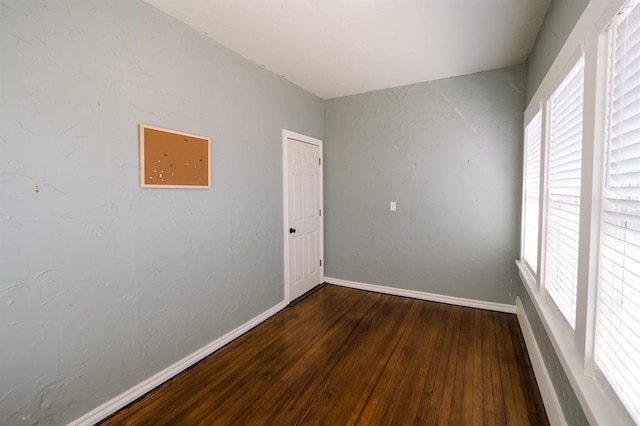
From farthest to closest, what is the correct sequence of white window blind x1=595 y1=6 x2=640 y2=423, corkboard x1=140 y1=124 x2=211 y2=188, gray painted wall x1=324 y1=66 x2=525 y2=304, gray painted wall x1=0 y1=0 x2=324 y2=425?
gray painted wall x1=324 y1=66 x2=525 y2=304 → corkboard x1=140 y1=124 x2=211 y2=188 → gray painted wall x1=0 y1=0 x2=324 y2=425 → white window blind x1=595 y1=6 x2=640 y2=423

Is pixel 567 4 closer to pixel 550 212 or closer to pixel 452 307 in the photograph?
pixel 550 212

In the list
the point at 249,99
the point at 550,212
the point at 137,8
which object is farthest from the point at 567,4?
the point at 137,8

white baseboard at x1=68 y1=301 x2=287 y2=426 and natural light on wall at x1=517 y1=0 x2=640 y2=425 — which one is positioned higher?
natural light on wall at x1=517 y1=0 x2=640 y2=425

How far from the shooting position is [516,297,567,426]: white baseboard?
5.08 feet

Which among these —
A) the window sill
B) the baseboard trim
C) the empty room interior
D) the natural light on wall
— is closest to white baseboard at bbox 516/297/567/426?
the empty room interior

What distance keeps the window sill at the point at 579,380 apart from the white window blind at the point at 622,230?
69mm

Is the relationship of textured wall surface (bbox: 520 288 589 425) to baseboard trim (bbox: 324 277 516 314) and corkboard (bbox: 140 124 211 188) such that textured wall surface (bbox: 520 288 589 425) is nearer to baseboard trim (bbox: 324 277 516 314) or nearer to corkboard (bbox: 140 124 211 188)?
baseboard trim (bbox: 324 277 516 314)

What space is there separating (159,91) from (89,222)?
1.00 metres

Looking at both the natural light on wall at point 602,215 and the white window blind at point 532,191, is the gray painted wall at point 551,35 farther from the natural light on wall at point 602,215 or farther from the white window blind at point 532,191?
the white window blind at point 532,191

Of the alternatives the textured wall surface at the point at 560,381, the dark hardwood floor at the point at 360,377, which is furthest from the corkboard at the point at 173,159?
the textured wall surface at the point at 560,381

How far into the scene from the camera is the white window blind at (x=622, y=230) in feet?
2.81

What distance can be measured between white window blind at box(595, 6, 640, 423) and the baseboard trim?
233cm

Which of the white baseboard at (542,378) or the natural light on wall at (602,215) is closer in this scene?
the natural light on wall at (602,215)

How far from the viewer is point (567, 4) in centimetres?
155
